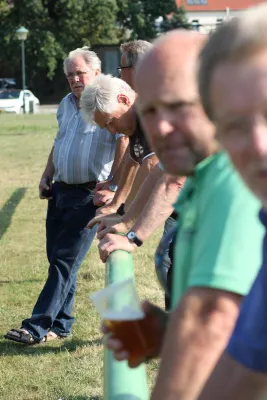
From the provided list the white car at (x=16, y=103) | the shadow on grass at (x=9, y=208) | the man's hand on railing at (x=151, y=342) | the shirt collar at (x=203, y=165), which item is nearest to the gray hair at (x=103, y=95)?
the man's hand on railing at (x=151, y=342)

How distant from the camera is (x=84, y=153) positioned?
5.96 metres

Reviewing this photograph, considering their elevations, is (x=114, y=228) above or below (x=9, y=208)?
above

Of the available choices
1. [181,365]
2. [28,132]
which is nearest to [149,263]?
[181,365]

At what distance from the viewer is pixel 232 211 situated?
165cm

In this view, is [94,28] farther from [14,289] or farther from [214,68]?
[214,68]

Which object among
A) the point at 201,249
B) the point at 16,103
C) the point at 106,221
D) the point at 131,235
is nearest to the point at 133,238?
the point at 131,235

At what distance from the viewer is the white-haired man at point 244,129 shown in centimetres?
128

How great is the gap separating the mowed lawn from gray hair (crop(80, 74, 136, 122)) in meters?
1.69

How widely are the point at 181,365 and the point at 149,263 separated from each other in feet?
22.2

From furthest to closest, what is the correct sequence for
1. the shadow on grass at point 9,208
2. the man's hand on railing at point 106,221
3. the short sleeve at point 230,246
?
1. the shadow on grass at point 9,208
2. the man's hand on railing at point 106,221
3. the short sleeve at point 230,246

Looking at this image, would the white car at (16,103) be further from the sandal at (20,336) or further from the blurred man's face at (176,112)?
the blurred man's face at (176,112)

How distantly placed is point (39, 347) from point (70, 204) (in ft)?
3.58

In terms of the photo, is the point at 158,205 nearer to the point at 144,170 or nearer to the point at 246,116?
the point at 144,170

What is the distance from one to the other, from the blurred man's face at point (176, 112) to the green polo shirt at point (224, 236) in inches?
6.3
